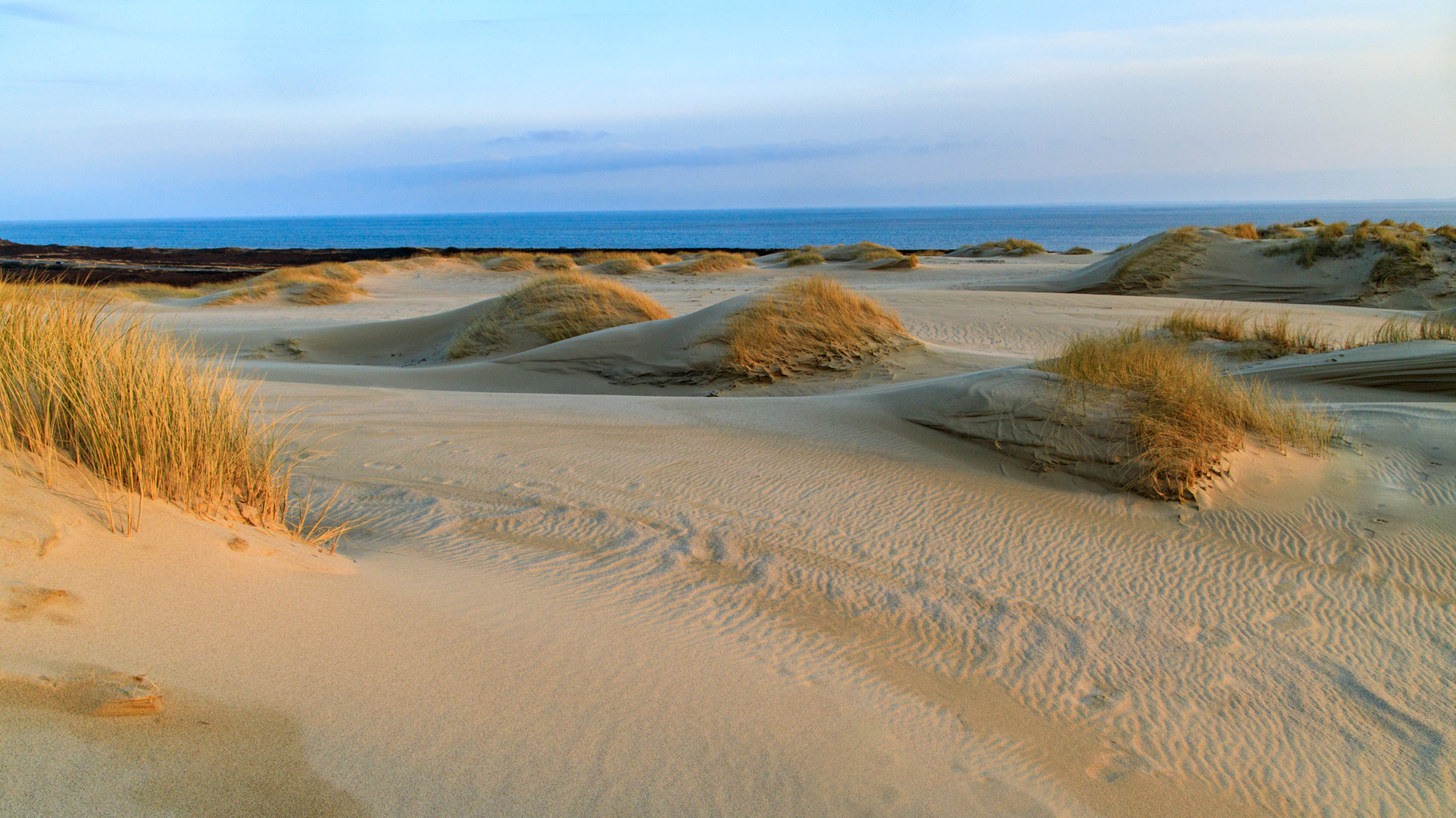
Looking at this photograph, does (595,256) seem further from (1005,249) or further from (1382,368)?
(1382,368)

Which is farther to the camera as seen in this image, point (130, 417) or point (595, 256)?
point (595, 256)

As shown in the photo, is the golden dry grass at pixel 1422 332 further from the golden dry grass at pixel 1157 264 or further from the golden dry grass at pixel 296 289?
the golden dry grass at pixel 296 289

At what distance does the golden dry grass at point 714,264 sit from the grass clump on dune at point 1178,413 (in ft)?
73.6

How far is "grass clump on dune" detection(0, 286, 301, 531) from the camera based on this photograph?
116 inches

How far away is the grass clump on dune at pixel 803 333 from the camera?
9586 mm

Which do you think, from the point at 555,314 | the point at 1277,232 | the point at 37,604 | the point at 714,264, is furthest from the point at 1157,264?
the point at 37,604

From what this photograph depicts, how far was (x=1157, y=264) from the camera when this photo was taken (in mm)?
19375

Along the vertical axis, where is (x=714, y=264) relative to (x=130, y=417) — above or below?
above

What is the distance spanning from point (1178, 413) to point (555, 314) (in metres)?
9.39

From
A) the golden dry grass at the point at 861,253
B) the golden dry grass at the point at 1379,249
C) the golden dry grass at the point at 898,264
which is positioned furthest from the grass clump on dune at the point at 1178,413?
the golden dry grass at the point at 861,253

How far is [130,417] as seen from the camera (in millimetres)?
3020

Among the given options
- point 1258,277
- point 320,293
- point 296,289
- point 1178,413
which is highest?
point 296,289

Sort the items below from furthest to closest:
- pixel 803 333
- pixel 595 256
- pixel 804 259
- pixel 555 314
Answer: pixel 595 256, pixel 804 259, pixel 555 314, pixel 803 333

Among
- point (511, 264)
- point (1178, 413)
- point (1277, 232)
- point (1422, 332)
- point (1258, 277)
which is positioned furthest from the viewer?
point (511, 264)
